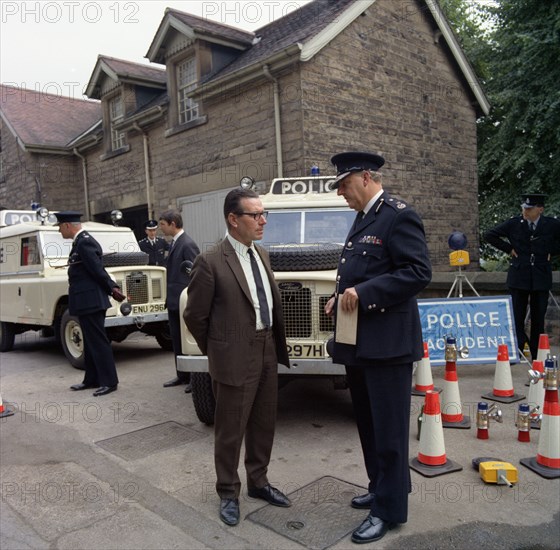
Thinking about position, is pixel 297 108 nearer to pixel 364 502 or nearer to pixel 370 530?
pixel 364 502

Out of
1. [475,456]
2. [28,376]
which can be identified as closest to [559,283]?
[475,456]

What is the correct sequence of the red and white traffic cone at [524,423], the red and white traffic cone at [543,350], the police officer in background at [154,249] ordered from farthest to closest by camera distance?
1. the police officer in background at [154,249]
2. the red and white traffic cone at [543,350]
3. the red and white traffic cone at [524,423]

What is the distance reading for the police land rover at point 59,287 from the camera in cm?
756

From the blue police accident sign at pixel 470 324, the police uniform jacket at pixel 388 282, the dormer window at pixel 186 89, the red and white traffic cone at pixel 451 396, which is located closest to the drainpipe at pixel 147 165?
the dormer window at pixel 186 89

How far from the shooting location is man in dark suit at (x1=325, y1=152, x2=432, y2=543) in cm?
272

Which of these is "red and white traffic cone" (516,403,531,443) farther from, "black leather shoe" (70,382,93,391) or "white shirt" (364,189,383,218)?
"black leather shoe" (70,382,93,391)

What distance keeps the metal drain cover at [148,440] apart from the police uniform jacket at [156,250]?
5093 mm

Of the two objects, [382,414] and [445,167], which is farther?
[445,167]

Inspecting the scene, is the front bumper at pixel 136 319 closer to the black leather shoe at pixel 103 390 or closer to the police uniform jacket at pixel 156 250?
the black leather shoe at pixel 103 390

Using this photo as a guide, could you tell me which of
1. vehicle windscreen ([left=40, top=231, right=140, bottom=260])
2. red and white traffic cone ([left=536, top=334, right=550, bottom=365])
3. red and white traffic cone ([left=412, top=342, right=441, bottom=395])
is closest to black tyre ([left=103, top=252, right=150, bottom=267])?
vehicle windscreen ([left=40, top=231, right=140, bottom=260])

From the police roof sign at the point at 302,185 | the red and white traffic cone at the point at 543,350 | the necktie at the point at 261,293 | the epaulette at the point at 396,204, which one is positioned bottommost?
the red and white traffic cone at the point at 543,350

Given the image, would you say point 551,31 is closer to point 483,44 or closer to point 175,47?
point 483,44

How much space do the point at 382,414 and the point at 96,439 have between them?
2.87m

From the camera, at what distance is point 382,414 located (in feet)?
9.30
